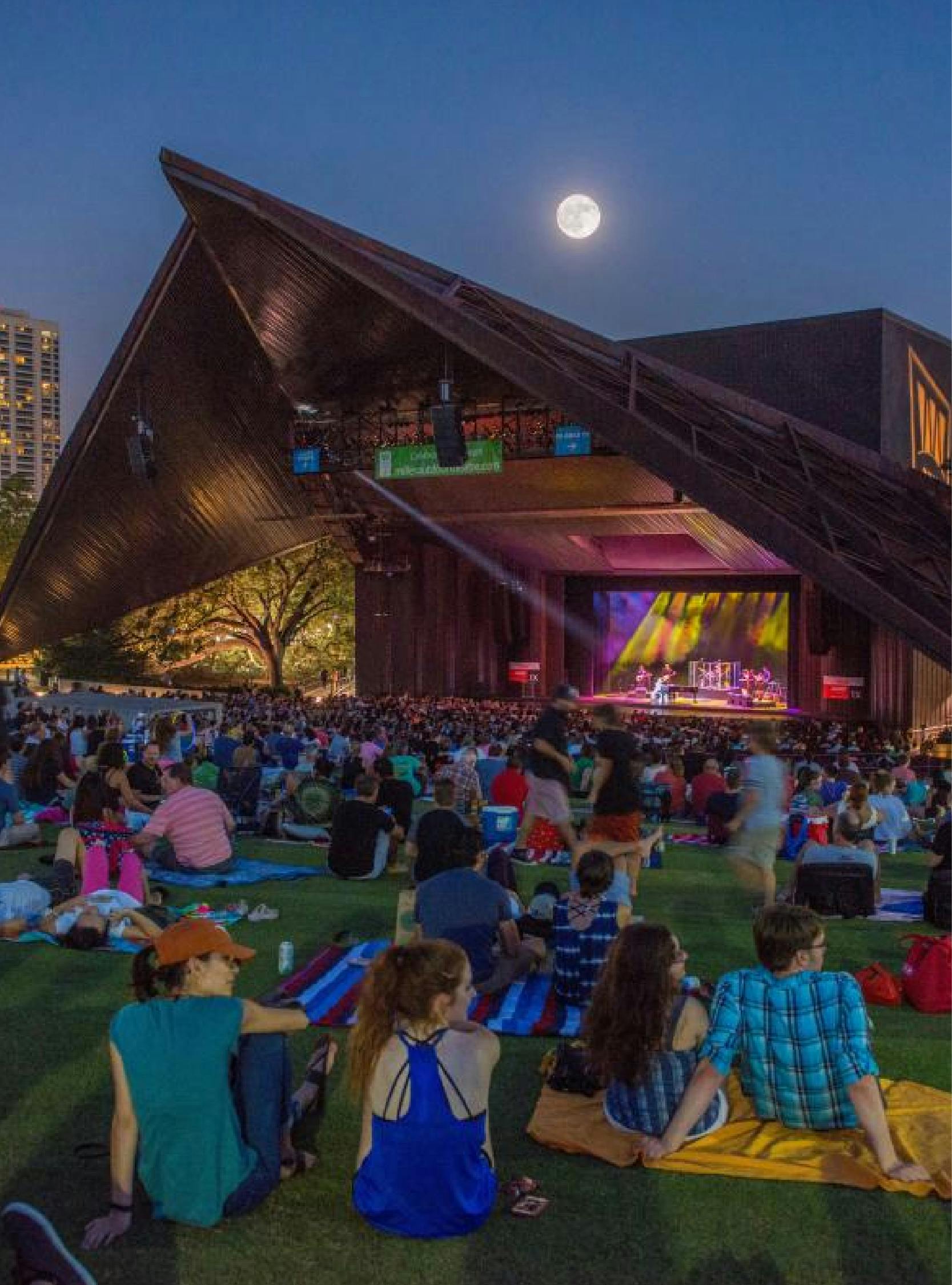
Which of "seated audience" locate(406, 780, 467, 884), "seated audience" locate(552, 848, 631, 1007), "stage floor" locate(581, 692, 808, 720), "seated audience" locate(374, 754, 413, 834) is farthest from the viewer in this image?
"stage floor" locate(581, 692, 808, 720)

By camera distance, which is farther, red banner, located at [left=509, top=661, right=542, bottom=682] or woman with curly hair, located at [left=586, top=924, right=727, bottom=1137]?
red banner, located at [left=509, top=661, right=542, bottom=682]

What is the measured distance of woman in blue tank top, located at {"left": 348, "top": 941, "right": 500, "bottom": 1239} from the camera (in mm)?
3016

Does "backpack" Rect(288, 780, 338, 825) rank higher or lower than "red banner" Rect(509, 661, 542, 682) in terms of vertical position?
lower

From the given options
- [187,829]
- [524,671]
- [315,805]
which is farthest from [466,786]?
[524,671]

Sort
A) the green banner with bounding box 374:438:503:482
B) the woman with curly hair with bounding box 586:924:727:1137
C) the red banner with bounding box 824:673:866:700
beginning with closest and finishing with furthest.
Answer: the woman with curly hair with bounding box 586:924:727:1137 < the green banner with bounding box 374:438:503:482 < the red banner with bounding box 824:673:866:700

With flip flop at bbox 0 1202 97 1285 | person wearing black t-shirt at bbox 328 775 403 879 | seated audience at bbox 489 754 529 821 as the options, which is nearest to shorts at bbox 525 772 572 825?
person wearing black t-shirt at bbox 328 775 403 879

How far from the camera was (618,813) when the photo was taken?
6980 millimetres

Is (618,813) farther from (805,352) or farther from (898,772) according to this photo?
(805,352)

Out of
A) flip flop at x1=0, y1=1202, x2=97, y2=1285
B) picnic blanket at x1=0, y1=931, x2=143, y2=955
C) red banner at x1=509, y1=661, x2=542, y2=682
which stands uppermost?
red banner at x1=509, y1=661, x2=542, y2=682

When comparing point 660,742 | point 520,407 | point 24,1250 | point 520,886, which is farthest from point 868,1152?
point 520,407

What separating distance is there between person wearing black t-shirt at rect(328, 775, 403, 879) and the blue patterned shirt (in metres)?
4.54

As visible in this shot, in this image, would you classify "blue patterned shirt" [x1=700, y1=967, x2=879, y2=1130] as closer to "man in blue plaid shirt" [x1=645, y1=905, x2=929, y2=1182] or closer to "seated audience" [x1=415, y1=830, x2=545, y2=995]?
"man in blue plaid shirt" [x1=645, y1=905, x2=929, y2=1182]

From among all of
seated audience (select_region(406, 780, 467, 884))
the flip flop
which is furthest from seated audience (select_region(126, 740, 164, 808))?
the flip flop

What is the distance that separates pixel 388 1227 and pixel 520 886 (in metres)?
4.79
